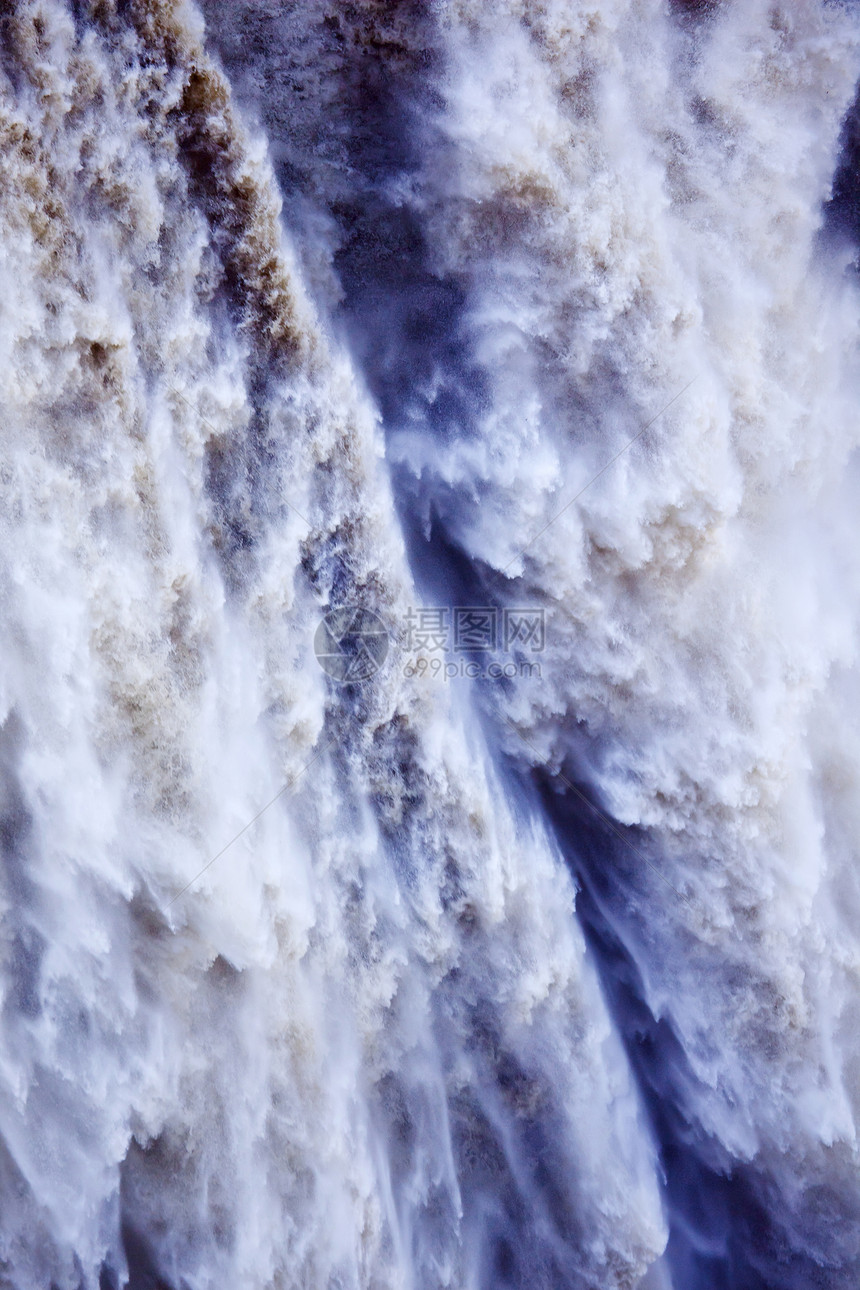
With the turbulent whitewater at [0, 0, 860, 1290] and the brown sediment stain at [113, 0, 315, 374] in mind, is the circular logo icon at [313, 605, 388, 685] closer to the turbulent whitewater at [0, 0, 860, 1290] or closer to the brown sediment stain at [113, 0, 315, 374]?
the turbulent whitewater at [0, 0, 860, 1290]

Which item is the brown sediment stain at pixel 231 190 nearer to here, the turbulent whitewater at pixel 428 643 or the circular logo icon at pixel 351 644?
the turbulent whitewater at pixel 428 643

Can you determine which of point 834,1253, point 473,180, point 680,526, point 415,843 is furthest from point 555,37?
point 834,1253

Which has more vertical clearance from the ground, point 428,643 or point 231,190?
point 231,190

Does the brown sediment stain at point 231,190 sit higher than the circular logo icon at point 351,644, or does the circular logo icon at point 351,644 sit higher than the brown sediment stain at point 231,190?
the brown sediment stain at point 231,190

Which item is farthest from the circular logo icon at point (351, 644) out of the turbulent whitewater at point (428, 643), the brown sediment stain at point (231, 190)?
the brown sediment stain at point (231, 190)

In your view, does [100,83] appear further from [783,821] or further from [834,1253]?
[834,1253]

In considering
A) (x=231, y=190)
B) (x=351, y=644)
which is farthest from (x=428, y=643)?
(x=231, y=190)

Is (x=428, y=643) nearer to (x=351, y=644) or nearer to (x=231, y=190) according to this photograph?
(x=351, y=644)

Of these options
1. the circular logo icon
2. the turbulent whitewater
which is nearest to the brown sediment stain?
the turbulent whitewater
